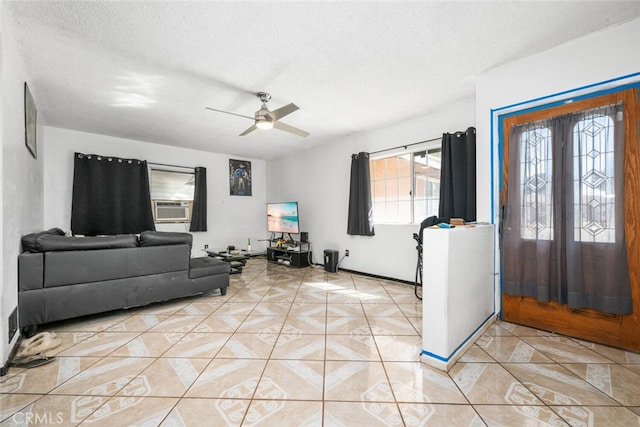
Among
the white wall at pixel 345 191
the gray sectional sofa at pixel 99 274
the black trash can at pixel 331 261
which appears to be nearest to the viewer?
the gray sectional sofa at pixel 99 274

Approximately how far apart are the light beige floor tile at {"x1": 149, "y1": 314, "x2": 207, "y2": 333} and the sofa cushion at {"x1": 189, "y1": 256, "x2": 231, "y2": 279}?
559 millimetres

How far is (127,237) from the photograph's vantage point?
2.71m

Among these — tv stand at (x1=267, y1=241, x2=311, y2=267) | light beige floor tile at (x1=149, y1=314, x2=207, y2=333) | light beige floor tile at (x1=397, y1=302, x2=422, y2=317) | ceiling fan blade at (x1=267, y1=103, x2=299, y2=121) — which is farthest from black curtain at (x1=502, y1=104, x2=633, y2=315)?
tv stand at (x1=267, y1=241, x2=311, y2=267)

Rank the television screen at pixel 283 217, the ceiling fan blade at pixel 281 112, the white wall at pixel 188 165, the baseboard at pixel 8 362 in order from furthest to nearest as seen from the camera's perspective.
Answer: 1. the television screen at pixel 283 217
2. the white wall at pixel 188 165
3. the ceiling fan blade at pixel 281 112
4. the baseboard at pixel 8 362

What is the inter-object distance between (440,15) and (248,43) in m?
1.49

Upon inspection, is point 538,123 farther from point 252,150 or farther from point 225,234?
point 225,234

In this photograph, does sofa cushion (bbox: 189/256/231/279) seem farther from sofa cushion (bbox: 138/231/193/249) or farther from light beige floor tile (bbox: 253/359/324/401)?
light beige floor tile (bbox: 253/359/324/401)

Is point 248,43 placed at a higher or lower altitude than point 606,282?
higher

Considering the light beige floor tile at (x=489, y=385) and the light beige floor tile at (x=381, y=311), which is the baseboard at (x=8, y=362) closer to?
the light beige floor tile at (x=381, y=311)

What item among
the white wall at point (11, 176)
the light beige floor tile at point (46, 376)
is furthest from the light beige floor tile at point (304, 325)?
the white wall at point (11, 176)

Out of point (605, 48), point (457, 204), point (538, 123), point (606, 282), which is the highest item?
point (605, 48)

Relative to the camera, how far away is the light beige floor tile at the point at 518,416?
129 cm

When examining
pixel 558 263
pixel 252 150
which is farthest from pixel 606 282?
pixel 252 150

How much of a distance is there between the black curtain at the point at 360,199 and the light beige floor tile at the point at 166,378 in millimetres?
3112
